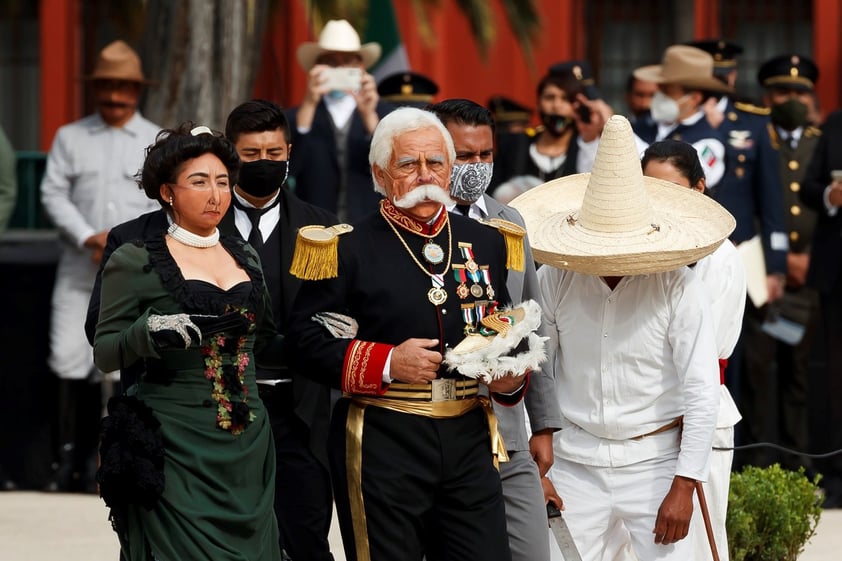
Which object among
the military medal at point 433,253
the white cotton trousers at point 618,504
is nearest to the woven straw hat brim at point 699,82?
the white cotton trousers at point 618,504

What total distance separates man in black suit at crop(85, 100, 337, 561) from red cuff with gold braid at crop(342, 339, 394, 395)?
1.18 meters

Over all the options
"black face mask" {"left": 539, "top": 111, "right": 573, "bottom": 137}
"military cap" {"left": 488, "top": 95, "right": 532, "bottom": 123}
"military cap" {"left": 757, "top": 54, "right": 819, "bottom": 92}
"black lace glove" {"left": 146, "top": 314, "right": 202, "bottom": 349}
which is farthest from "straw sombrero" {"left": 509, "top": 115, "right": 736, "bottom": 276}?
"military cap" {"left": 488, "top": 95, "right": 532, "bottom": 123}

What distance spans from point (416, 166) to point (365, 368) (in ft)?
2.03

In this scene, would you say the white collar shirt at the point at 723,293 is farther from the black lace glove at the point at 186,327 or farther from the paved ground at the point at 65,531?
the paved ground at the point at 65,531

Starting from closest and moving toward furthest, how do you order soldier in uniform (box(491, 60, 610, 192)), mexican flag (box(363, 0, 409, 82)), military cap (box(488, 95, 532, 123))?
soldier in uniform (box(491, 60, 610, 192)) → military cap (box(488, 95, 532, 123)) → mexican flag (box(363, 0, 409, 82))

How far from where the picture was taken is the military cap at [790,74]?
10.4 metres

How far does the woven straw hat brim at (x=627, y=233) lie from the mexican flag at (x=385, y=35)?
24.1ft

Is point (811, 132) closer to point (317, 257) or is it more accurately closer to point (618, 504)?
point (618, 504)

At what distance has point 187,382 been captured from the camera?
5.19 meters

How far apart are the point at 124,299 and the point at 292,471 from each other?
1.18 meters

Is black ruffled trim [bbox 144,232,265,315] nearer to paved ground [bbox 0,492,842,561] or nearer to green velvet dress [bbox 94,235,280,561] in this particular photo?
green velvet dress [bbox 94,235,280,561]

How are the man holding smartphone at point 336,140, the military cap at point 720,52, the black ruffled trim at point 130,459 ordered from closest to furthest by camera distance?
the black ruffled trim at point 130,459 < the man holding smartphone at point 336,140 < the military cap at point 720,52

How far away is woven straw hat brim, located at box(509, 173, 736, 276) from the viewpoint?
542 cm

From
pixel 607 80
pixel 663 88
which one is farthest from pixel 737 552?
pixel 607 80
